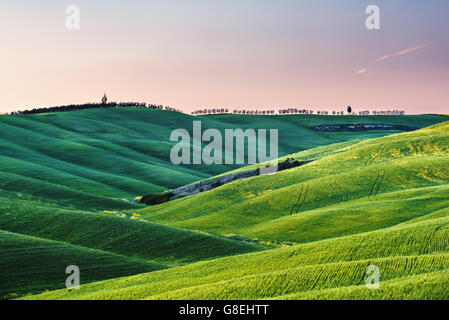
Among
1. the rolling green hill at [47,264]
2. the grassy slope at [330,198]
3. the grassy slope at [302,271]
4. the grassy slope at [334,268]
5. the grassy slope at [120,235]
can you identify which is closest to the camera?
the grassy slope at [334,268]

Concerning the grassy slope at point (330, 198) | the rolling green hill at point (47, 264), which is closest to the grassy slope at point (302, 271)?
the rolling green hill at point (47, 264)

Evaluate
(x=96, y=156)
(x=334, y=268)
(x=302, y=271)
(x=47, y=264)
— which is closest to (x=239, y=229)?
(x=47, y=264)

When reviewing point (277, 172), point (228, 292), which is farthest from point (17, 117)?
point (228, 292)

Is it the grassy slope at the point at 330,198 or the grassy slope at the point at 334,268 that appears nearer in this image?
the grassy slope at the point at 334,268

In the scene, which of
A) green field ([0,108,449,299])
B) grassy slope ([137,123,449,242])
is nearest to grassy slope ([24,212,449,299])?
green field ([0,108,449,299])

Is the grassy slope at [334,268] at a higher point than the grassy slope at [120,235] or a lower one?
higher

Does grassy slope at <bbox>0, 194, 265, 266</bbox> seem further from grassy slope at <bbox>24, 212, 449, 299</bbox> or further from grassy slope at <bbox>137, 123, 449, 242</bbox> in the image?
grassy slope at <bbox>24, 212, 449, 299</bbox>

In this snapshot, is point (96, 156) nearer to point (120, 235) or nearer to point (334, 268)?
point (120, 235)

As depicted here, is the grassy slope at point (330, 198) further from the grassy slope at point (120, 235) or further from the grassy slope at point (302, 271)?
the grassy slope at point (302, 271)
